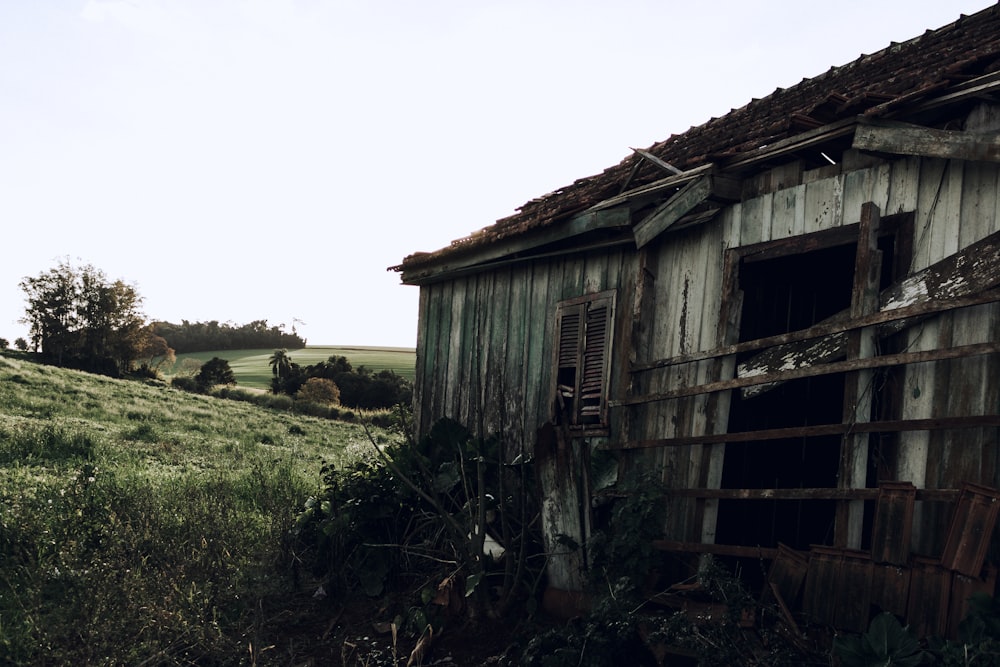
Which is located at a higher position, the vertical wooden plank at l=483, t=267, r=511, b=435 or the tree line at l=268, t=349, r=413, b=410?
the vertical wooden plank at l=483, t=267, r=511, b=435

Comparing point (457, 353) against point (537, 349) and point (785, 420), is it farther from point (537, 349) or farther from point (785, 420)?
point (785, 420)

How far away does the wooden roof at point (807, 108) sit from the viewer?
15.5 ft

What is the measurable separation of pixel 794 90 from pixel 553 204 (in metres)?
2.59

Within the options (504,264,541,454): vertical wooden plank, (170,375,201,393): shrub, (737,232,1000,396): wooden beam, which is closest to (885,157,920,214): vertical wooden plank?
(737,232,1000,396): wooden beam

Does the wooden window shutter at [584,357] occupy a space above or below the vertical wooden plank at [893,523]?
above

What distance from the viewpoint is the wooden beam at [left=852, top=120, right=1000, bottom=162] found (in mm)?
4237

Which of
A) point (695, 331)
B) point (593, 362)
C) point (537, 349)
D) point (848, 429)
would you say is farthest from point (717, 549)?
point (537, 349)

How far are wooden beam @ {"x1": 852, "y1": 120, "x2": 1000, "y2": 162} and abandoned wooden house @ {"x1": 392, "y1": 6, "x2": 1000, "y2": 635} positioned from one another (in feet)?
0.04

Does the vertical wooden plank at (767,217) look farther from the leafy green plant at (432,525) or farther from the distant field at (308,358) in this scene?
the distant field at (308,358)

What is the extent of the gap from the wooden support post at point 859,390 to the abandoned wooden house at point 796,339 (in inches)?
0.5

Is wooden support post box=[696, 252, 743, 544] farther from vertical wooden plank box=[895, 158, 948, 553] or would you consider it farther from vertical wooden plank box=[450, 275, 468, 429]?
vertical wooden plank box=[450, 275, 468, 429]

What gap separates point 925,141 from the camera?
451cm

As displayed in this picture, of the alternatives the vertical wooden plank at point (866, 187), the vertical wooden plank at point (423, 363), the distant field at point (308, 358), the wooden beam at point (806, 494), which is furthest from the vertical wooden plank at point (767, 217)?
the distant field at point (308, 358)

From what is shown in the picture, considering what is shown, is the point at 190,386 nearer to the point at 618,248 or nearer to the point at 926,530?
the point at 618,248
